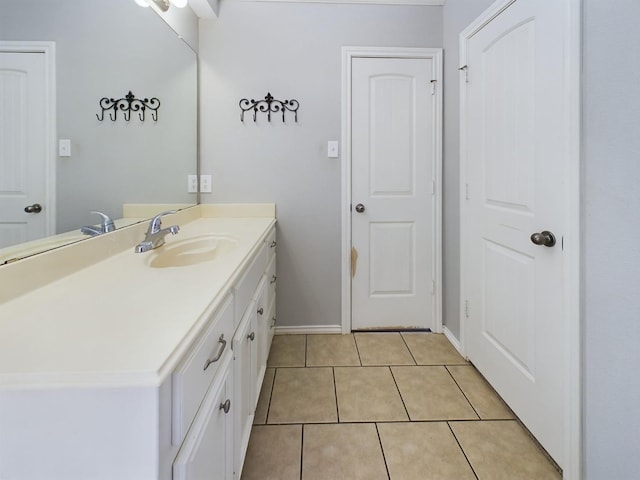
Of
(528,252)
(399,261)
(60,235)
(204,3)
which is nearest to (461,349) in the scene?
(399,261)

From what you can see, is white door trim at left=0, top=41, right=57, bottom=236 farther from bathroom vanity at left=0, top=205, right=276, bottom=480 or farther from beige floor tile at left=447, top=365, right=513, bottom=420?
beige floor tile at left=447, top=365, right=513, bottom=420

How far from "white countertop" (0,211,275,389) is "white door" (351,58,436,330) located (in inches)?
59.1

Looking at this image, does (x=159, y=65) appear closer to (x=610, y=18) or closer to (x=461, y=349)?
(x=610, y=18)

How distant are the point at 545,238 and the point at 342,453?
1171 mm

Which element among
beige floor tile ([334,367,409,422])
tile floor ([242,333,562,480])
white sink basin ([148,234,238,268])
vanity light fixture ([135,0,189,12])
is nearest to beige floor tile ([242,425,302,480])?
tile floor ([242,333,562,480])

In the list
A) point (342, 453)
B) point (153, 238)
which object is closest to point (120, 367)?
point (153, 238)

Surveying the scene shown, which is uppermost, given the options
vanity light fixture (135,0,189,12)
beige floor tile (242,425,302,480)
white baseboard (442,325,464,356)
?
vanity light fixture (135,0,189,12)

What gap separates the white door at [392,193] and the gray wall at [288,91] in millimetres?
155

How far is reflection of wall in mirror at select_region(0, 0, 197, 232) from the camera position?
108 centimetres

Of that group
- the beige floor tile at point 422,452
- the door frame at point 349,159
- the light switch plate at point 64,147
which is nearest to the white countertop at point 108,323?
the light switch plate at point 64,147

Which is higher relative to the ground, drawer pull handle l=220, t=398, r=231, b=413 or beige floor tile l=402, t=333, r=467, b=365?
drawer pull handle l=220, t=398, r=231, b=413

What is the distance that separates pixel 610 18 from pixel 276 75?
6.07 feet

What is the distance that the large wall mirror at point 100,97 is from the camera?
39.4 inches

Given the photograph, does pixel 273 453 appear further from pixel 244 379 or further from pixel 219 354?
pixel 219 354
